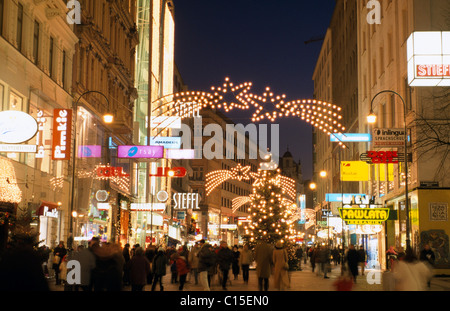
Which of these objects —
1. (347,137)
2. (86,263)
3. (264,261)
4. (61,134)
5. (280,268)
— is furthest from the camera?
(347,137)

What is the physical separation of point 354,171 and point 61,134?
25748 millimetres

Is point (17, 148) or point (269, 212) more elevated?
point (17, 148)

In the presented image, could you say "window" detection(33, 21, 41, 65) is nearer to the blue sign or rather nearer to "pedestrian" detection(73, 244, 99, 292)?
the blue sign

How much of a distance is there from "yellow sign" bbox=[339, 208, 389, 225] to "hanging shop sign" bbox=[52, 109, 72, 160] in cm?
1474

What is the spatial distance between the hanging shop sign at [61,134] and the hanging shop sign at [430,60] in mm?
14252

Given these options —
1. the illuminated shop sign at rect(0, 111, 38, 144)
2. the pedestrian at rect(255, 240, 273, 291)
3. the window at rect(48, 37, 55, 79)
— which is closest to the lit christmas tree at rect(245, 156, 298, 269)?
the window at rect(48, 37, 55, 79)

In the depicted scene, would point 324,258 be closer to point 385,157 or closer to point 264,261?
point 385,157

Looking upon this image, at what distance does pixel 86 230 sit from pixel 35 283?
29.4m

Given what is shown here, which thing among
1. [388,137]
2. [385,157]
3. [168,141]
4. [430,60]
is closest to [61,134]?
[168,141]

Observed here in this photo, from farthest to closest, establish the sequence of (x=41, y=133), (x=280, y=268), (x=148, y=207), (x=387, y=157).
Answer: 1. (x=148, y=207)
2. (x=387, y=157)
3. (x=41, y=133)
4. (x=280, y=268)

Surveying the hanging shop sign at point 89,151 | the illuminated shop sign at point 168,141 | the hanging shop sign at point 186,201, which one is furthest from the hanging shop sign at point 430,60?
the hanging shop sign at point 186,201

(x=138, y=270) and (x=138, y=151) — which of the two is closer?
(x=138, y=270)

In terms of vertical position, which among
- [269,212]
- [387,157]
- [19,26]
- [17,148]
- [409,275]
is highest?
[19,26]

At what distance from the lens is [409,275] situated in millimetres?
12195
